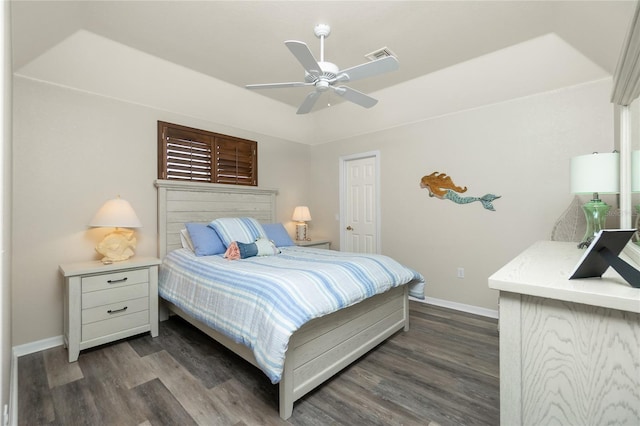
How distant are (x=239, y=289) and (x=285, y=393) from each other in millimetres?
690

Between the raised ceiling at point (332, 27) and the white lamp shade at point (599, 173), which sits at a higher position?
the raised ceiling at point (332, 27)

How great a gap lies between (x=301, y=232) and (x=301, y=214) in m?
0.29

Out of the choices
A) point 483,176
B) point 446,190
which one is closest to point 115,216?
point 446,190

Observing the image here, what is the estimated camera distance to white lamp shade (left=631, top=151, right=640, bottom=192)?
1.32 metres

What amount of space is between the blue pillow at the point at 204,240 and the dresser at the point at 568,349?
8.63ft

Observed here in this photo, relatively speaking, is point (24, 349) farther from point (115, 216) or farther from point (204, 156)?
point (204, 156)

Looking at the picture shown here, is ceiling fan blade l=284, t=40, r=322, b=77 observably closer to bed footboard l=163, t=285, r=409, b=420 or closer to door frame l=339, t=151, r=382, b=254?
bed footboard l=163, t=285, r=409, b=420

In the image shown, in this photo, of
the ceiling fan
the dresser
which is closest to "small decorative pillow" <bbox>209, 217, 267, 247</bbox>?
the ceiling fan

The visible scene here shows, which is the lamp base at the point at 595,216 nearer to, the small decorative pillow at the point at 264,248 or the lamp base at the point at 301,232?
the small decorative pillow at the point at 264,248

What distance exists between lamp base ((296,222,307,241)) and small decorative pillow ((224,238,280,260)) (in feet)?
4.95

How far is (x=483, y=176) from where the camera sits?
10.8ft

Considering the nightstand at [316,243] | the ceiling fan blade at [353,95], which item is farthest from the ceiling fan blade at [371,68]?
the nightstand at [316,243]

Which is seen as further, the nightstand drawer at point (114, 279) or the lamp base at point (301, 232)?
the lamp base at point (301, 232)

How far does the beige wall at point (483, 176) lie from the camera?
2.81m
